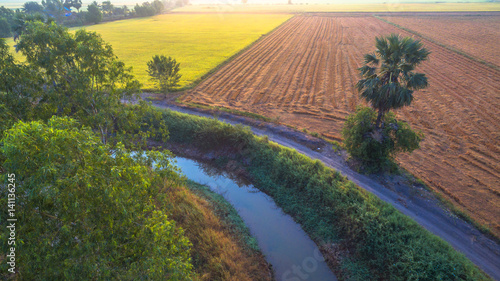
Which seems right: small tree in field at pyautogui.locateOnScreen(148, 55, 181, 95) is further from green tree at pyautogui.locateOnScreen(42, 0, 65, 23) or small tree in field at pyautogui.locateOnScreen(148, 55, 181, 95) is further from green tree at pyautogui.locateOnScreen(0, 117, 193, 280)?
green tree at pyautogui.locateOnScreen(42, 0, 65, 23)

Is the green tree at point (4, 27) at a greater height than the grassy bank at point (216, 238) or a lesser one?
greater

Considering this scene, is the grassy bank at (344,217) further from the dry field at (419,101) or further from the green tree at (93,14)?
the green tree at (93,14)

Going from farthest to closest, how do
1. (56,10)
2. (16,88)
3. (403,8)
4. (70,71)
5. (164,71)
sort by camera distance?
(403,8)
(56,10)
(164,71)
(70,71)
(16,88)

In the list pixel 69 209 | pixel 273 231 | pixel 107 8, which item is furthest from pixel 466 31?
pixel 107 8

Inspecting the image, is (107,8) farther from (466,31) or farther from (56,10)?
(466,31)

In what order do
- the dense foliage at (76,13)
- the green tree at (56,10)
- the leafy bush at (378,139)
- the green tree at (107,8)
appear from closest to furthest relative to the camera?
1. the leafy bush at (378,139)
2. the dense foliage at (76,13)
3. the green tree at (56,10)
4. the green tree at (107,8)

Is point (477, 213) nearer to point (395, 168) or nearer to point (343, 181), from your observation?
point (395, 168)

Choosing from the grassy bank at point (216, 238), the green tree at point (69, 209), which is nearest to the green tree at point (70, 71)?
the grassy bank at point (216, 238)
